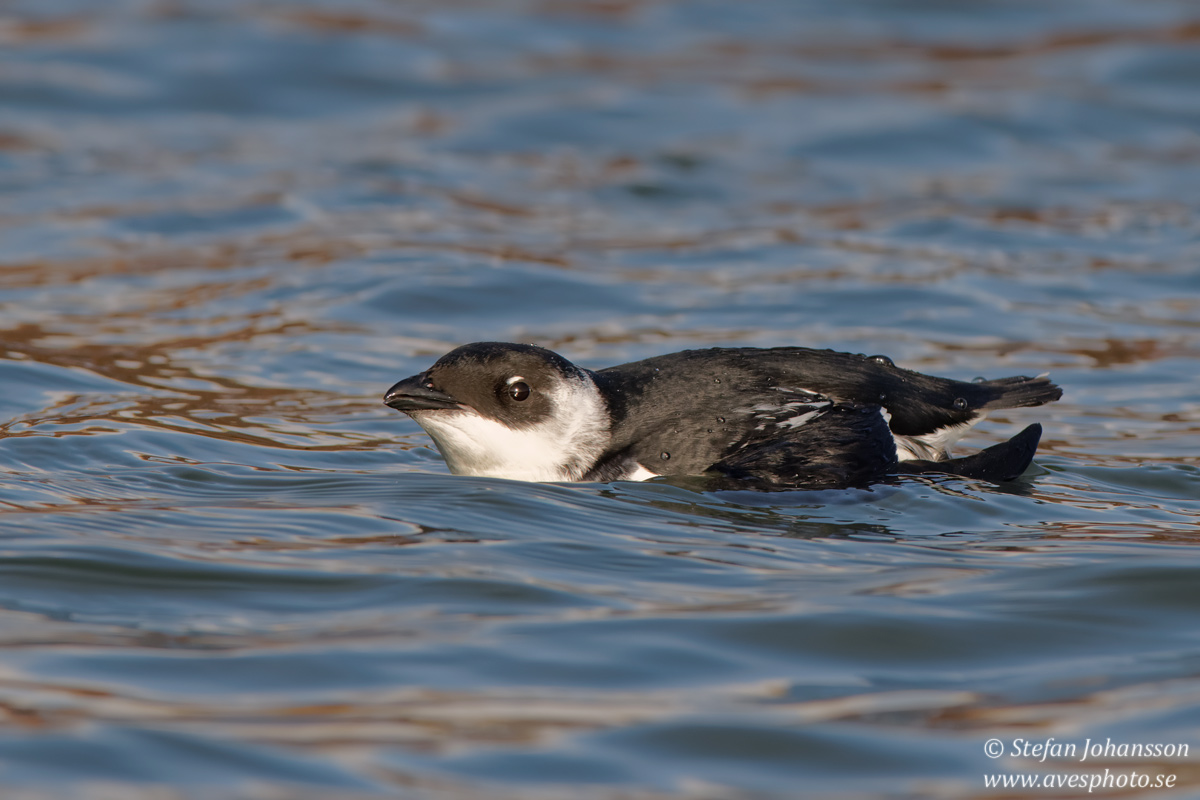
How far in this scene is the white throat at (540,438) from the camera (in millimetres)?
5988

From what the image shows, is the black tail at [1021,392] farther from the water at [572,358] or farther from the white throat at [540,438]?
the white throat at [540,438]

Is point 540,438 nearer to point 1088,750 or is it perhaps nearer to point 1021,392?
point 1021,392

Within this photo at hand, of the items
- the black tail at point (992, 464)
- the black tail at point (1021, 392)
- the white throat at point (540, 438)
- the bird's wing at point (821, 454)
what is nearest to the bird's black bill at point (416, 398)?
the white throat at point (540, 438)

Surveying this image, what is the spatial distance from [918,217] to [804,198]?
103 cm

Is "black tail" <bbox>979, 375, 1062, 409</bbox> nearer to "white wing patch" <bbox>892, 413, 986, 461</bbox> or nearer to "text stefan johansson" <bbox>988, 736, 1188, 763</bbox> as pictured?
"white wing patch" <bbox>892, 413, 986, 461</bbox>

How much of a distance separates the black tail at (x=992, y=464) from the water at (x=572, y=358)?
67 mm

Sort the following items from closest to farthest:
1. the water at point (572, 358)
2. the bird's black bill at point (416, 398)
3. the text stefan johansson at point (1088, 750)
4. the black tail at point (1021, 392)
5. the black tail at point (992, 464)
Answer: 1. the text stefan johansson at point (1088, 750)
2. the water at point (572, 358)
3. the bird's black bill at point (416, 398)
4. the black tail at point (992, 464)
5. the black tail at point (1021, 392)

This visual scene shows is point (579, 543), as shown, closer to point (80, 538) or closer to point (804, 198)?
point (80, 538)

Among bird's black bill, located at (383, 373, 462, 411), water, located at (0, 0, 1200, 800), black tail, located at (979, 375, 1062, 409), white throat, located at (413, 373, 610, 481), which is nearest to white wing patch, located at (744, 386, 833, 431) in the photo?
water, located at (0, 0, 1200, 800)

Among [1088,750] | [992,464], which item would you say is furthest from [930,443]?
[1088,750]

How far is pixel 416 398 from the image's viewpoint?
5.84 m

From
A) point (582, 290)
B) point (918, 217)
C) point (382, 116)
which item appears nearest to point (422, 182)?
point (382, 116)

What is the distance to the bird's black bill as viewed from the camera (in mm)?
5805

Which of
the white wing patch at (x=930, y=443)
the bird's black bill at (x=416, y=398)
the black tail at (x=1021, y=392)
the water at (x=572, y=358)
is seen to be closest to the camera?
the water at (x=572, y=358)
